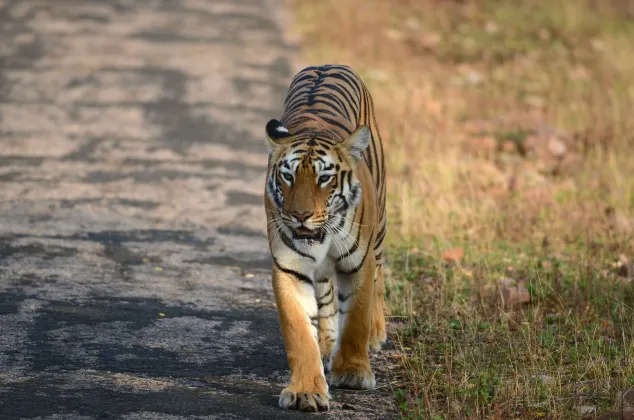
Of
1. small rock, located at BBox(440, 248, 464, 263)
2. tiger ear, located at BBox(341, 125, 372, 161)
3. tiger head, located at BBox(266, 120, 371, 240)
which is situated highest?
tiger ear, located at BBox(341, 125, 372, 161)

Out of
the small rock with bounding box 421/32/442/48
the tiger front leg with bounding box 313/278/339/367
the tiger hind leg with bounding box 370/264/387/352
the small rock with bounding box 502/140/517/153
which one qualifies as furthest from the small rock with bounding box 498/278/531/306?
the small rock with bounding box 421/32/442/48

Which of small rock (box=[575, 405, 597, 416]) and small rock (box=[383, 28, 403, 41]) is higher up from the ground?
small rock (box=[383, 28, 403, 41])

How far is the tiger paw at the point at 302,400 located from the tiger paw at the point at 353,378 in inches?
14.0

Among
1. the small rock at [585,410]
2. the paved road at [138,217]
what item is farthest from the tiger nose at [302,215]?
the small rock at [585,410]

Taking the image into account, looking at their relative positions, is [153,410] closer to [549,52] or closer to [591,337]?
[591,337]

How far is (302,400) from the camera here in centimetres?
521

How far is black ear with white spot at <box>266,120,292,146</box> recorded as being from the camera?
5535 mm

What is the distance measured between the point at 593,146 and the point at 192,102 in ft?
14.8

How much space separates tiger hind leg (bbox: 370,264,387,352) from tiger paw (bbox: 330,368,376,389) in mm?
718

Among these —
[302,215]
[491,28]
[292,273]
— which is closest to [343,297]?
[292,273]

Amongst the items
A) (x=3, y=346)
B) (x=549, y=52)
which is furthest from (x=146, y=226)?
(x=549, y=52)

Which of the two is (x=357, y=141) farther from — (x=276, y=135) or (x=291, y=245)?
(x=291, y=245)

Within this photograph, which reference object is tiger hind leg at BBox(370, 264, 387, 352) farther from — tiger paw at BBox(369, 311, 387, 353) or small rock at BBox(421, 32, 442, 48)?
small rock at BBox(421, 32, 442, 48)

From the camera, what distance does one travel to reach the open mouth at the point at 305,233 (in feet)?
17.4
